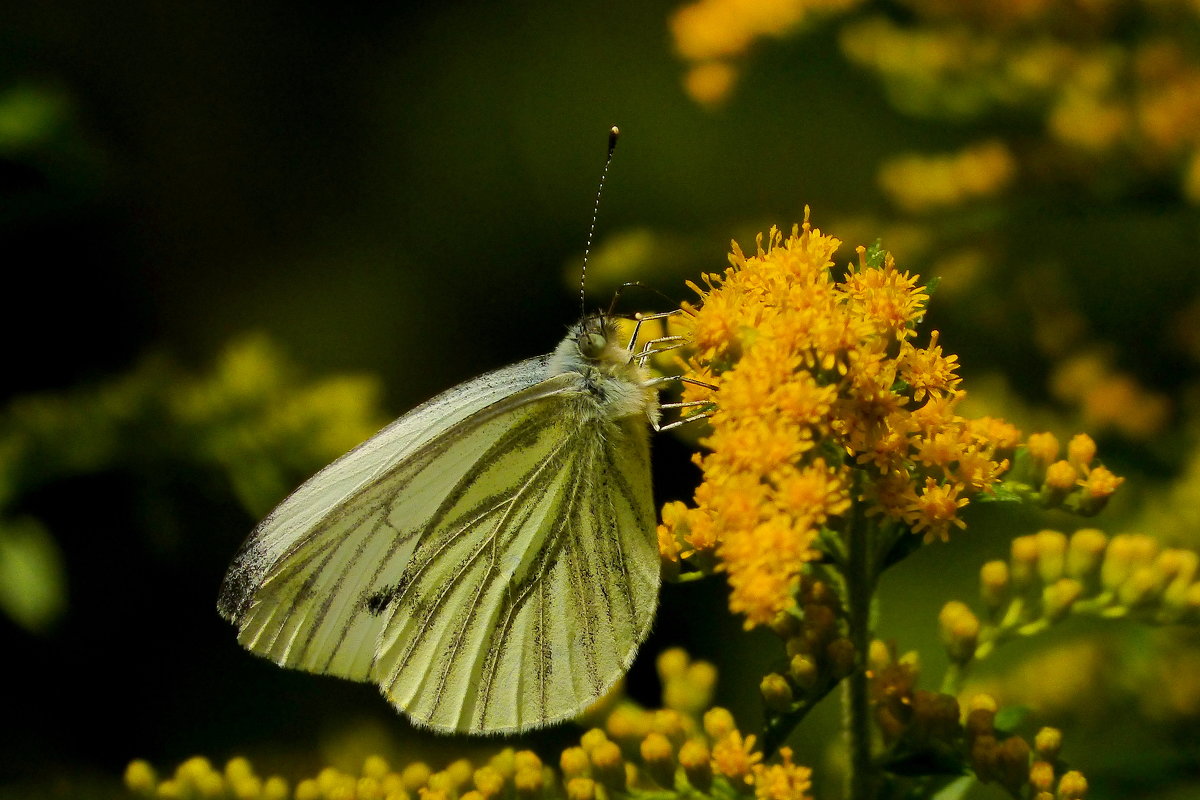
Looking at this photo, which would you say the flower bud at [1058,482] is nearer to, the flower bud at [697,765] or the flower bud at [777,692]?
the flower bud at [777,692]

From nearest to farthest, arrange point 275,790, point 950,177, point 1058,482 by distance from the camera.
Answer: point 1058,482 → point 275,790 → point 950,177

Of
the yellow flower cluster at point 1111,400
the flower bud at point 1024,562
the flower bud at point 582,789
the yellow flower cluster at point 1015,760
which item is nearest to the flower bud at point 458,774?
Result: the flower bud at point 582,789

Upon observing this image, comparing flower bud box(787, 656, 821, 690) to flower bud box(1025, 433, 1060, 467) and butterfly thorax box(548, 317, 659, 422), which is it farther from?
butterfly thorax box(548, 317, 659, 422)

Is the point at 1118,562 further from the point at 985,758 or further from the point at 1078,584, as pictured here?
the point at 985,758

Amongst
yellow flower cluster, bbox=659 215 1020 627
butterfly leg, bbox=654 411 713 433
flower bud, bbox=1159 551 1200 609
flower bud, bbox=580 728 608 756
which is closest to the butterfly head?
butterfly leg, bbox=654 411 713 433

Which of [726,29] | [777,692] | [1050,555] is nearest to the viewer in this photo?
[777,692]

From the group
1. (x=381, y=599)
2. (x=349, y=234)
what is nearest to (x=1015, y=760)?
(x=381, y=599)
